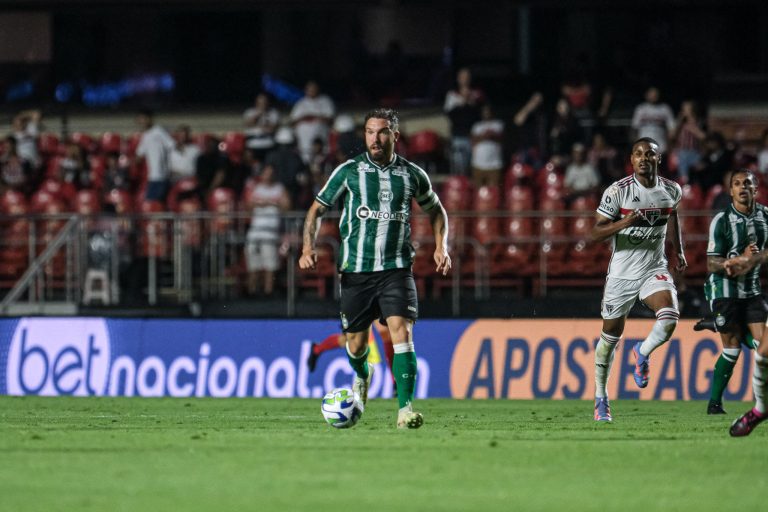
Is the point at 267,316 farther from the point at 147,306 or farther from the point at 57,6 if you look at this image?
the point at 57,6

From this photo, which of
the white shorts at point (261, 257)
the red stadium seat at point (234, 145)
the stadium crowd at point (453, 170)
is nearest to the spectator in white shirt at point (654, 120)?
the stadium crowd at point (453, 170)

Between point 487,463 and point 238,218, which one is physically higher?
point 238,218

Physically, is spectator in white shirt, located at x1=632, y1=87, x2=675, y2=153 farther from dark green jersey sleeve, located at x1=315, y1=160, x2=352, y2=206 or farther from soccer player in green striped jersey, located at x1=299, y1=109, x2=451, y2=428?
dark green jersey sleeve, located at x1=315, y1=160, x2=352, y2=206

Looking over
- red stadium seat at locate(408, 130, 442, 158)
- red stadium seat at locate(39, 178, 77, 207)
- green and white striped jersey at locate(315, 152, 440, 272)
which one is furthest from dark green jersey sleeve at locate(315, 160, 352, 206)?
red stadium seat at locate(408, 130, 442, 158)

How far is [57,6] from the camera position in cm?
2705

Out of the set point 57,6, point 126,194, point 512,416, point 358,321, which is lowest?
point 512,416

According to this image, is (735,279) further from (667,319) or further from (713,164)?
(713,164)

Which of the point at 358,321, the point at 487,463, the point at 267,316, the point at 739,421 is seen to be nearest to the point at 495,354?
the point at 267,316

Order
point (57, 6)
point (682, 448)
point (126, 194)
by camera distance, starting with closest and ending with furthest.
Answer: point (682, 448)
point (126, 194)
point (57, 6)

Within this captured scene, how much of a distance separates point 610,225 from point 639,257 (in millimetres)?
567

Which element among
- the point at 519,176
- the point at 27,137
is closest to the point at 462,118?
the point at 519,176

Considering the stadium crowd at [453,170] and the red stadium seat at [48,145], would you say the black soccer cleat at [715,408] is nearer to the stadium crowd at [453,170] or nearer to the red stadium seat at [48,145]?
the stadium crowd at [453,170]

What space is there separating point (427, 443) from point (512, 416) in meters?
4.17

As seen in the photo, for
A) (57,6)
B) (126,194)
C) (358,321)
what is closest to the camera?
(358,321)
